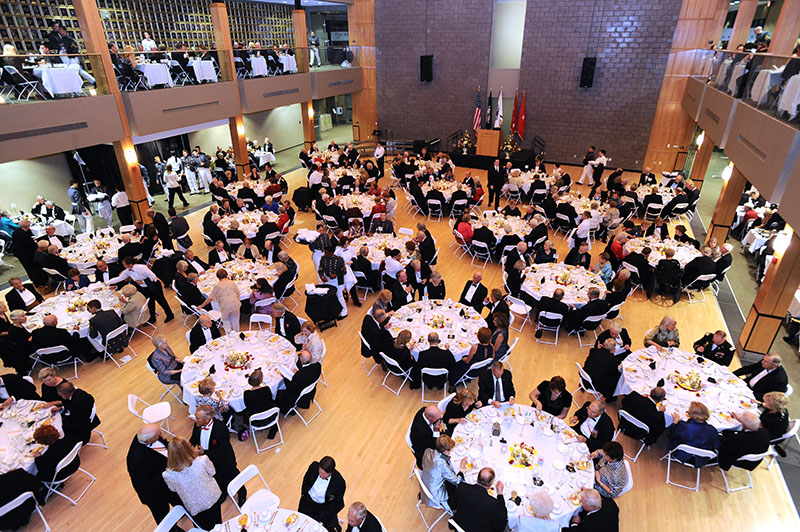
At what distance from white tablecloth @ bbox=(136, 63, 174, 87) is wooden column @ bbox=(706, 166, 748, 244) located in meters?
17.3

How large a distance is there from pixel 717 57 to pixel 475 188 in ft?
26.8

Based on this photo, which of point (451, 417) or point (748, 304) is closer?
point (451, 417)

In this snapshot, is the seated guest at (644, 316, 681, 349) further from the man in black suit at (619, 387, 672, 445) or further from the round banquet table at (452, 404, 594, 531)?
→ the round banquet table at (452, 404, 594, 531)

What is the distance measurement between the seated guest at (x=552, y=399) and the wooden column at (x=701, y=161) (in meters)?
13.3

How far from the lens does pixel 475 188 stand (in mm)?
15875

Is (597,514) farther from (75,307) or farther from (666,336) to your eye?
(75,307)

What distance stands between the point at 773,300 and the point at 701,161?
10137mm

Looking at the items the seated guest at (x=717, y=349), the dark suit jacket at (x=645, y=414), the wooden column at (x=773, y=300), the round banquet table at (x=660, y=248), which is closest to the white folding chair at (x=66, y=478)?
the dark suit jacket at (x=645, y=414)

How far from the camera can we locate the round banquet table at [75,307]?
8.57 m

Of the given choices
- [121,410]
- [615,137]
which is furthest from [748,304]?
[121,410]

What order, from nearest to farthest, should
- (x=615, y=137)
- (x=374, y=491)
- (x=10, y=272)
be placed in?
(x=374, y=491), (x=10, y=272), (x=615, y=137)

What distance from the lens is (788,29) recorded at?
10.4 metres

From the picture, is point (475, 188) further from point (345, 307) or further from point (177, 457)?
point (177, 457)

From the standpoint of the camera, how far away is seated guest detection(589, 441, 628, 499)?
5.25 m
